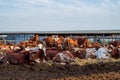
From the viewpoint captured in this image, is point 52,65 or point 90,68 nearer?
point 90,68

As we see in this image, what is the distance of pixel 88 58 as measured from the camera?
1398cm

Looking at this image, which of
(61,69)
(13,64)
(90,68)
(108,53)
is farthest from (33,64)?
(108,53)

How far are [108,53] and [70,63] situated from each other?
103 inches

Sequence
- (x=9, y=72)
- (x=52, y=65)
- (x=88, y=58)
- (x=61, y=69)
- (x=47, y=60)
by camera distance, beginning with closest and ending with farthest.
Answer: (x=9, y=72) < (x=61, y=69) < (x=52, y=65) < (x=47, y=60) < (x=88, y=58)

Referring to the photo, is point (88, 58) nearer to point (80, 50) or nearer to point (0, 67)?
point (80, 50)

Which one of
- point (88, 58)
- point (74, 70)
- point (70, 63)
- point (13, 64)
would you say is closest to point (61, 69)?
point (74, 70)

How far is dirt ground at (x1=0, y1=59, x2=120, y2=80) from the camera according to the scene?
9.01m

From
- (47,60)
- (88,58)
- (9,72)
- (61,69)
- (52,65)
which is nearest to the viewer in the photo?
(9,72)

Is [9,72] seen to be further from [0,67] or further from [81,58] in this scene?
[81,58]

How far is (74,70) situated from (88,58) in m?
3.39

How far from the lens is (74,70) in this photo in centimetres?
1070

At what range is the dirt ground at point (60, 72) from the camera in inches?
355

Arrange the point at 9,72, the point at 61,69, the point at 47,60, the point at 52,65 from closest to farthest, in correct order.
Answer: the point at 9,72 → the point at 61,69 → the point at 52,65 → the point at 47,60

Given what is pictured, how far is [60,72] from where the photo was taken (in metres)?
10.3
